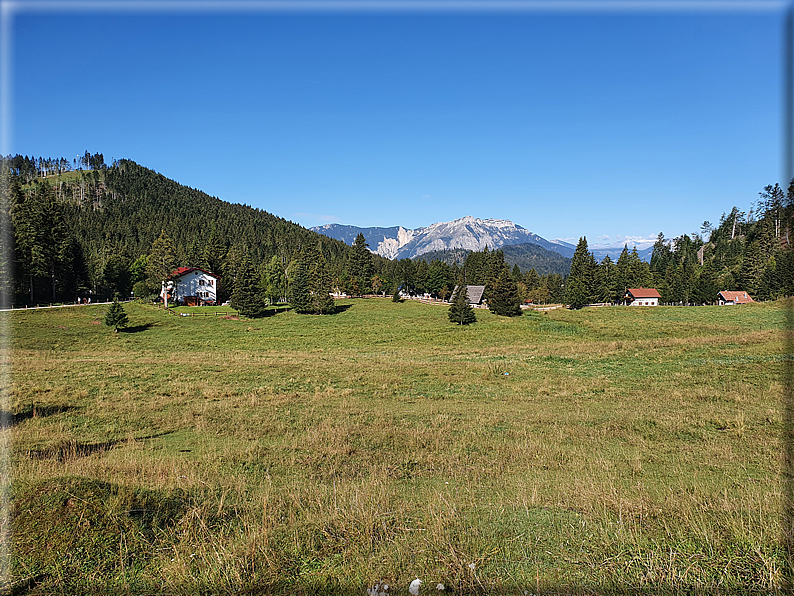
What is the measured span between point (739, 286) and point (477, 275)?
200ft

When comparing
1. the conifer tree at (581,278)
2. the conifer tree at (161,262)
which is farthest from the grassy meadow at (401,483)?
the conifer tree at (581,278)

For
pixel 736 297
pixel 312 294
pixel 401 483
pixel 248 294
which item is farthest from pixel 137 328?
pixel 736 297

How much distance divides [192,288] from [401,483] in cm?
8353

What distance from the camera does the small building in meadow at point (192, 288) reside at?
3071 inches

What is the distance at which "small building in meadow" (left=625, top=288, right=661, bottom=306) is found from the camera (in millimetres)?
95312

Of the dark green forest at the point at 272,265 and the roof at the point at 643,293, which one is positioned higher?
the dark green forest at the point at 272,265

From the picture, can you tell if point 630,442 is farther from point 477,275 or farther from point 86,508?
point 477,275

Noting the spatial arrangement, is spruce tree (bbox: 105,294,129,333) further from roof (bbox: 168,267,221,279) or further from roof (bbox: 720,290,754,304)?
roof (bbox: 720,290,754,304)

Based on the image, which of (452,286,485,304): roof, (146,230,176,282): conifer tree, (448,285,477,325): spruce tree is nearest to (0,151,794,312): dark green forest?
(146,230,176,282): conifer tree

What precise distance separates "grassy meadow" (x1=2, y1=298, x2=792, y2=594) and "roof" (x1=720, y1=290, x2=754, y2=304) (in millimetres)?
82743

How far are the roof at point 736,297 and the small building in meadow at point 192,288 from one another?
109 meters

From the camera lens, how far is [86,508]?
639cm

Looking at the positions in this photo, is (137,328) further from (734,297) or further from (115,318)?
(734,297)

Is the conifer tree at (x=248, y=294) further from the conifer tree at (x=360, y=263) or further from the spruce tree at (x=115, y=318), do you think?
the conifer tree at (x=360, y=263)
